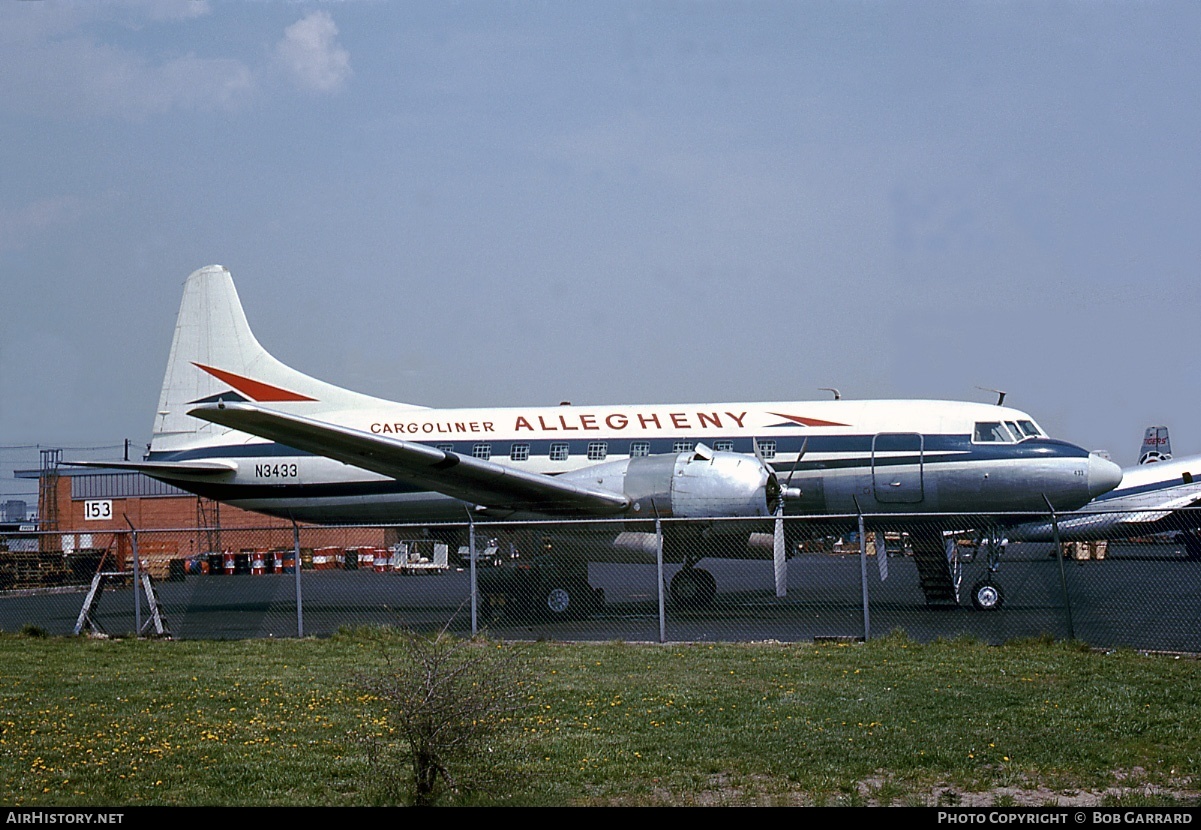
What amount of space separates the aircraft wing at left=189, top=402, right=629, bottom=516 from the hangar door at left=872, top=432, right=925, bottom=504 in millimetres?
5167

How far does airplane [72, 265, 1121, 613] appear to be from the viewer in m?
18.3

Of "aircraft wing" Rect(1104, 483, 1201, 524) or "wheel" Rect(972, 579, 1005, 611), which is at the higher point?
"aircraft wing" Rect(1104, 483, 1201, 524)

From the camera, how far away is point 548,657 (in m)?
13.7

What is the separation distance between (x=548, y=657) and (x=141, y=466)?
1259 cm

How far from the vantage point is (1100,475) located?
66.0ft

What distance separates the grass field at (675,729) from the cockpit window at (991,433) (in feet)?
24.2

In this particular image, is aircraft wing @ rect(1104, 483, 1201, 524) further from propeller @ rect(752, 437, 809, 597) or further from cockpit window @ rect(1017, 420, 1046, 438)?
propeller @ rect(752, 437, 809, 597)

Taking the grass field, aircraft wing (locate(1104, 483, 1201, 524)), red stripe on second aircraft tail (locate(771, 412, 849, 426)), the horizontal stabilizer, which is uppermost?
red stripe on second aircraft tail (locate(771, 412, 849, 426))

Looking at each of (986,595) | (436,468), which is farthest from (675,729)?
(986,595)

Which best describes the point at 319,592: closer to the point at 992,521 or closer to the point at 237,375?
the point at 237,375

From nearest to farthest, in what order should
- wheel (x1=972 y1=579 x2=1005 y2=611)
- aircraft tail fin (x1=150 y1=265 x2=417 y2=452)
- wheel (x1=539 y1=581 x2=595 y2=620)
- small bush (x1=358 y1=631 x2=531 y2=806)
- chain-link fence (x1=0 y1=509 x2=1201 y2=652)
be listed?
small bush (x1=358 y1=631 x2=531 y2=806), chain-link fence (x1=0 y1=509 x2=1201 y2=652), wheel (x1=972 y1=579 x2=1005 y2=611), wheel (x1=539 y1=581 x2=595 y2=620), aircraft tail fin (x1=150 y1=265 x2=417 y2=452)

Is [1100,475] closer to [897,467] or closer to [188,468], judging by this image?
[897,467]

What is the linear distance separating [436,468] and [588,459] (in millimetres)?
4092

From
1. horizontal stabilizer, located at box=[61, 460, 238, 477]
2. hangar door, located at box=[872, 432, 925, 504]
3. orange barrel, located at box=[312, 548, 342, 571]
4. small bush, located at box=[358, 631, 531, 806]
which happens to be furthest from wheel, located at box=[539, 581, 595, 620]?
small bush, located at box=[358, 631, 531, 806]
